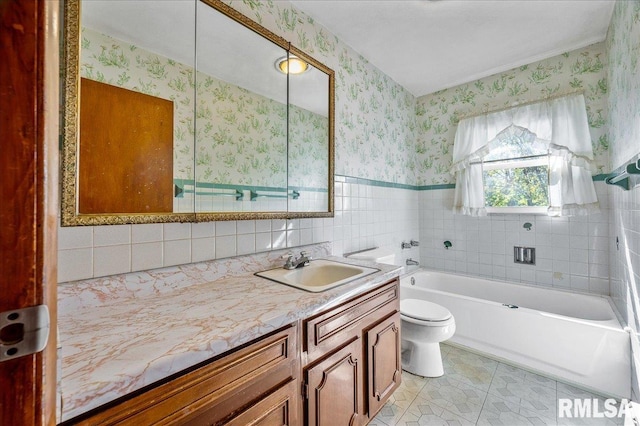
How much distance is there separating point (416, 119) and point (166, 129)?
2810 millimetres

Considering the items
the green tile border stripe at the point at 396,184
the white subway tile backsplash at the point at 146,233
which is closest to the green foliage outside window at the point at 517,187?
the green tile border stripe at the point at 396,184

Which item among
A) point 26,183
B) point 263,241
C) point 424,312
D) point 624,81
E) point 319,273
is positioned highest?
point 624,81

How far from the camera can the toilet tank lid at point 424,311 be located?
185 cm

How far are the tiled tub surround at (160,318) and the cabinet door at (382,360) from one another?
27cm

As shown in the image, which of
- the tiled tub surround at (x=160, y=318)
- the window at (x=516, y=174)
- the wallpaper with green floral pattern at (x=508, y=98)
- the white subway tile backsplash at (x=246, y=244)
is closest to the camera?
the tiled tub surround at (x=160, y=318)

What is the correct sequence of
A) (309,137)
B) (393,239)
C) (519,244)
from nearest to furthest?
(309,137), (519,244), (393,239)

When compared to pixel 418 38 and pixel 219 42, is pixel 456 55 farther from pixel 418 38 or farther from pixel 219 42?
pixel 219 42

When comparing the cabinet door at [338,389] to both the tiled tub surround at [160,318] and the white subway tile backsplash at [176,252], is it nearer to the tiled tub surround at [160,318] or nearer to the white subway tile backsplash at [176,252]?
the tiled tub surround at [160,318]

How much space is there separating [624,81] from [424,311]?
1.84m

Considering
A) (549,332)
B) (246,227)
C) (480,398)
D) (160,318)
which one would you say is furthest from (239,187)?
(549,332)

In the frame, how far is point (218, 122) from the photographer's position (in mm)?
1337

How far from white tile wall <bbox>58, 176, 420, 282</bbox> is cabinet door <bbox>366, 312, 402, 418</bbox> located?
27.0 inches

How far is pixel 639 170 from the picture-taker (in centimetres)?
101

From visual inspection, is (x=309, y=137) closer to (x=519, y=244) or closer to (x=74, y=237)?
(x=74, y=237)
